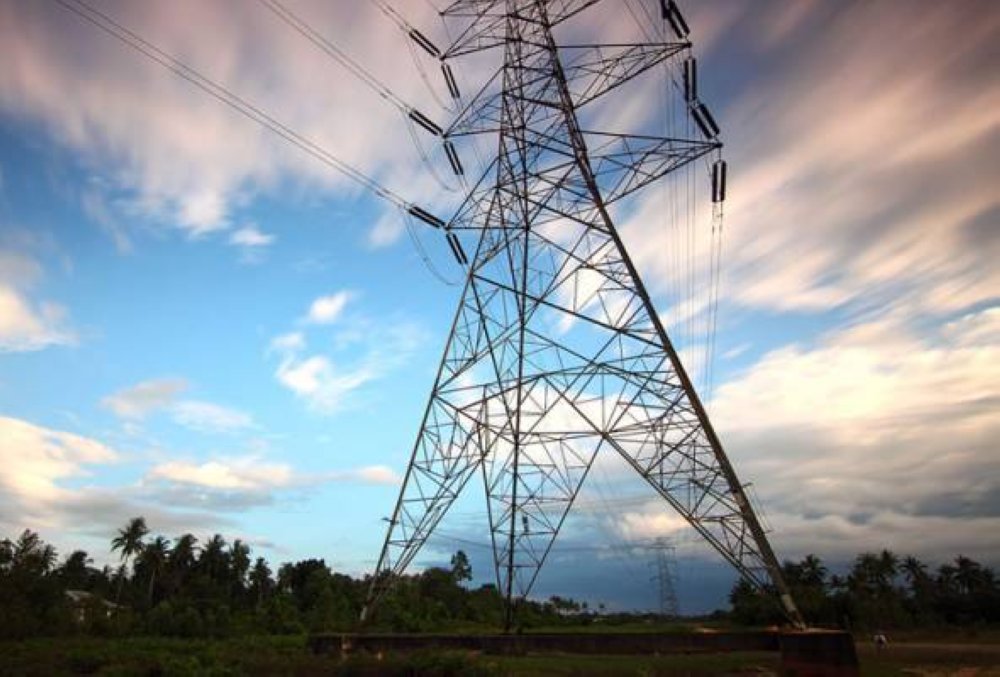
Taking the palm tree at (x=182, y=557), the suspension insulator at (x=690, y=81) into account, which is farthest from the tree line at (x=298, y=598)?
the suspension insulator at (x=690, y=81)

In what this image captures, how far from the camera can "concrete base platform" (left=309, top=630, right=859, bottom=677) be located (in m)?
17.3

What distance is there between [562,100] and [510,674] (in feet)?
66.0

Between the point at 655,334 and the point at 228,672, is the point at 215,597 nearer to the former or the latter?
the point at 228,672

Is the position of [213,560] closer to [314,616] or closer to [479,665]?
[314,616]

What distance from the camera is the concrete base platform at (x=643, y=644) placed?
1728cm

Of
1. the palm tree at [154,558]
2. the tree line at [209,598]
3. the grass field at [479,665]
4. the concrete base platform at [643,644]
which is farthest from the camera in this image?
the palm tree at [154,558]

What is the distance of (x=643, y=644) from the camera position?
20.4 meters

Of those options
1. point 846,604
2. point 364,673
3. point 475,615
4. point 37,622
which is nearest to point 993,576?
point 846,604

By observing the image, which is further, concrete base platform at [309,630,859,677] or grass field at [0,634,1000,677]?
grass field at [0,634,1000,677]

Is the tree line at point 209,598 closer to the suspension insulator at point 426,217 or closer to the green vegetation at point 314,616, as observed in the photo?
the green vegetation at point 314,616

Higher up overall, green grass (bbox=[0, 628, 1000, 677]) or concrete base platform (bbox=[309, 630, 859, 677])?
concrete base platform (bbox=[309, 630, 859, 677])

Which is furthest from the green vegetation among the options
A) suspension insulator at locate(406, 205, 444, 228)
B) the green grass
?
suspension insulator at locate(406, 205, 444, 228)

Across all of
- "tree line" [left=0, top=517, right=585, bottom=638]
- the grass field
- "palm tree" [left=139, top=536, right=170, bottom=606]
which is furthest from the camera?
"palm tree" [left=139, top=536, right=170, bottom=606]

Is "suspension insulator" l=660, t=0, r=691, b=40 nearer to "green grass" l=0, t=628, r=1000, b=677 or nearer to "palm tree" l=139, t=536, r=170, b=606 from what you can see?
"green grass" l=0, t=628, r=1000, b=677
